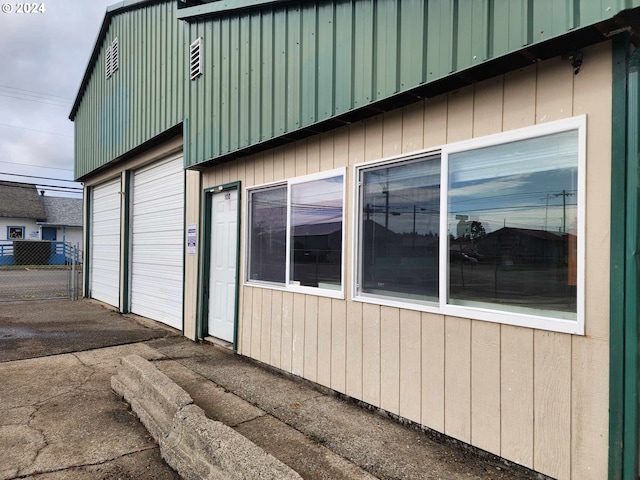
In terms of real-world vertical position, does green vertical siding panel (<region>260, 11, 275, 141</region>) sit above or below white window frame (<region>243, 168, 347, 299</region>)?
above

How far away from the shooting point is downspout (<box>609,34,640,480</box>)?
2377 millimetres

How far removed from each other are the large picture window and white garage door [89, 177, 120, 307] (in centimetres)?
652

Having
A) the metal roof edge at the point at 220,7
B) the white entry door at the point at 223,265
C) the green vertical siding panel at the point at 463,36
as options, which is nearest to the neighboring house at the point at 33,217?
the white entry door at the point at 223,265

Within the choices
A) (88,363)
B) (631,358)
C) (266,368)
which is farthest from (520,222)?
(88,363)

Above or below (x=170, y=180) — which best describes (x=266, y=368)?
below

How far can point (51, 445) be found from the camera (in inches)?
135

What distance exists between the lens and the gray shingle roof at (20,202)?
31.2m

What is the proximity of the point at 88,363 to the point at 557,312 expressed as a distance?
5.72 metres

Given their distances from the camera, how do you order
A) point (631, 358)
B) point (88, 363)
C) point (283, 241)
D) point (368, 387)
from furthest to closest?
point (88, 363) → point (283, 241) → point (368, 387) → point (631, 358)

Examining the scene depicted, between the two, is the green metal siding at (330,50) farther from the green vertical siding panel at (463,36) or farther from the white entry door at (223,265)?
the white entry door at (223,265)

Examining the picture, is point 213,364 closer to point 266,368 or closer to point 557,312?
point 266,368

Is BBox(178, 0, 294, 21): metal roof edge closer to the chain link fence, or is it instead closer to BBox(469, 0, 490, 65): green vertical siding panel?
BBox(469, 0, 490, 65): green vertical siding panel

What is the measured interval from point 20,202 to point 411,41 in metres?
37.8

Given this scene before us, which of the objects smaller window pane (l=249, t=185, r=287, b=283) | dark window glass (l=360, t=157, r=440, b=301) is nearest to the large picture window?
smaller window pane (l=249, t=185, r=287, b=283)
